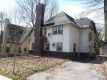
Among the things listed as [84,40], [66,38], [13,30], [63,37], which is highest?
[13,30]

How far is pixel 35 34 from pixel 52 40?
3918 millimetres

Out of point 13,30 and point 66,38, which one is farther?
point 13,30

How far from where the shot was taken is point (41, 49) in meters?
20.7

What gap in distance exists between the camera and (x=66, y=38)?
1784 centimetres

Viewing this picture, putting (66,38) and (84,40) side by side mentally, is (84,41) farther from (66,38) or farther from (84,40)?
(66,38)

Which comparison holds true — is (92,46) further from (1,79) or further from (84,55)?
(1,79)

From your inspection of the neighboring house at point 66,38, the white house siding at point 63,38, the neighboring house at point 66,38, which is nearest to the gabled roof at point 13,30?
the neighboring house at point 66,38

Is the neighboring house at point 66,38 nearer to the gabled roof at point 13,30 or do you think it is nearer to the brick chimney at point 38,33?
the brick chimney at point 38,33

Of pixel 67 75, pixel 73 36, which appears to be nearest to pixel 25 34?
pixel 73 36

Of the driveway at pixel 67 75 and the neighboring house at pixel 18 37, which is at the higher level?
the neighboring house at pixel 18 37

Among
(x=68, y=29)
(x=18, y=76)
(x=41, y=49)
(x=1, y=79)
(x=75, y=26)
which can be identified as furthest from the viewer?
(x=41, y=49)

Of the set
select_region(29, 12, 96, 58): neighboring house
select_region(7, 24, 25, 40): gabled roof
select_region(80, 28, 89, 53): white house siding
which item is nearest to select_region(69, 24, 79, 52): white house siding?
select_region(29, 12, 96, 58): neighboring house

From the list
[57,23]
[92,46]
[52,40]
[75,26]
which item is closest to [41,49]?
[52,40]

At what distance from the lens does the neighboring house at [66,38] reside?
704 inches
